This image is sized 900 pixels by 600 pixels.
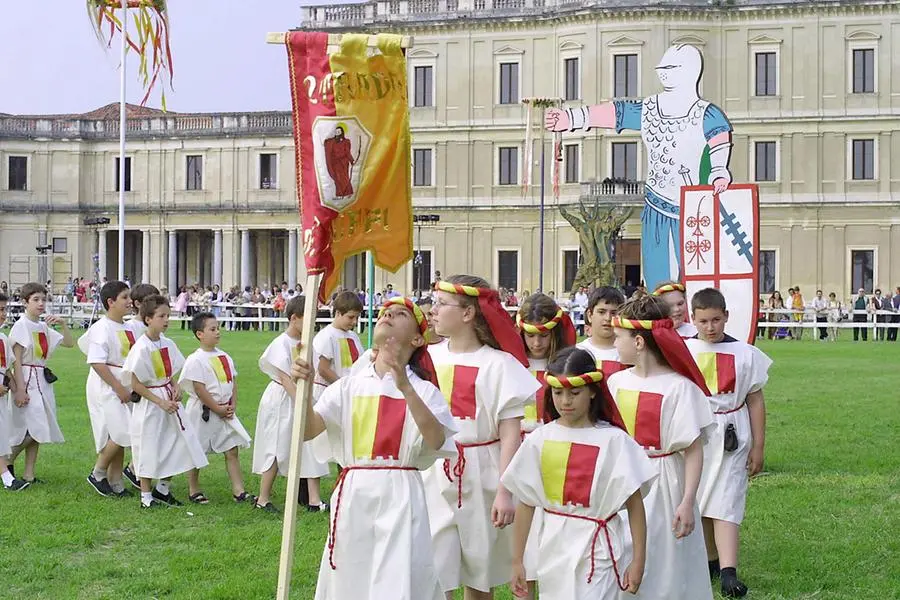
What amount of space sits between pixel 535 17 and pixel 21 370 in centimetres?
4488

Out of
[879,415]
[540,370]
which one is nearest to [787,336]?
[879,415]

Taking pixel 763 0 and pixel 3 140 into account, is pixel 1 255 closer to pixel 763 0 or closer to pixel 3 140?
pixel 3 140

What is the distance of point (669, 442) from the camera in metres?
7.43

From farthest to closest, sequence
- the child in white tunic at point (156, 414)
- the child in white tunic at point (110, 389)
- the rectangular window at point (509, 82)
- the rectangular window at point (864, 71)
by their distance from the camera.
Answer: the rectangular window at point (509, 82) → the rectangular window at point (864, 71) → the child in white tunic at point (110, 389) → the child in white tunic at point (156, 414)

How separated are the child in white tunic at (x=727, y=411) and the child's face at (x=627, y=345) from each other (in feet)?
5.25

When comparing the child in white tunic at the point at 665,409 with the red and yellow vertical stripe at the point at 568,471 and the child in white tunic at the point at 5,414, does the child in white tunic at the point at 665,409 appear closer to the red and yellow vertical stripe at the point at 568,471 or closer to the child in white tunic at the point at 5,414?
the red and yellow vertical stripe at the point at 568,471

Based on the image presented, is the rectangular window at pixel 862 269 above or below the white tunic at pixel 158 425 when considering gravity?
above

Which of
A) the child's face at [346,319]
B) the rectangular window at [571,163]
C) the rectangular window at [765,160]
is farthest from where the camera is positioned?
the rectangular window at [571,163]

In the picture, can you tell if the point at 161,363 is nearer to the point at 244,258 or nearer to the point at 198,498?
the point at 198,498

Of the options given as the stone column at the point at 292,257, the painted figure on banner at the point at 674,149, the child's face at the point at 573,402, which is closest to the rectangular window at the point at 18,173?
the stone column at the point at 292,257

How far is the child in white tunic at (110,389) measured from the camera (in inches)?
480

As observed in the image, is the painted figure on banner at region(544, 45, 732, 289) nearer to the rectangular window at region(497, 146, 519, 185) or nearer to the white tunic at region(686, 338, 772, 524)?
the white tunic at region(686, 338, 772, 524)

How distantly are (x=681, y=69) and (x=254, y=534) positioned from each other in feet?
29.2

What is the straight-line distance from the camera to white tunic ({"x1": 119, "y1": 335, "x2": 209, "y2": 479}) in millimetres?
11758
